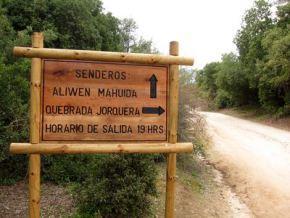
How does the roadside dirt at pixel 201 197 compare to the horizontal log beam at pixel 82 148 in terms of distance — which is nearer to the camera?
the horizontal log beam at pixel 82 148

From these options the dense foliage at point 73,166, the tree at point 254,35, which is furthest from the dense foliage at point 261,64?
the dense foliage at point 73,166

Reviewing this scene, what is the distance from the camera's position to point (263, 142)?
18875 millimetres

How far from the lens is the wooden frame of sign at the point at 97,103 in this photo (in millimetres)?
5008

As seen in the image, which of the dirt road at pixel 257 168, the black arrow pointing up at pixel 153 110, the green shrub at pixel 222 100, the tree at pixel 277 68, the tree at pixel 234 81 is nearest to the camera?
the black arrow pointing up at pixel 153 110

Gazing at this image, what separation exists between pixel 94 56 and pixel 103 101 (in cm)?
53

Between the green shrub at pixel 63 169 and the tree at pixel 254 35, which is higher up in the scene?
the tree at pixel 254 35

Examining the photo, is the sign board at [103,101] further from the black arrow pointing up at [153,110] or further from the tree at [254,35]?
the tree at [254,35]

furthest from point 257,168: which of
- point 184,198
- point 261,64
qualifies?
point 261,64

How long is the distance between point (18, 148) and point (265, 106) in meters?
33.4

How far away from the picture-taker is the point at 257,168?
13195 millimetres

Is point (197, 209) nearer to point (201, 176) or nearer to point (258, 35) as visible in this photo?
point (201, 176)

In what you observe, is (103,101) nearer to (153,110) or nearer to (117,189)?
(153,110)

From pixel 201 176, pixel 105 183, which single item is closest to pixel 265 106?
pixel 201 176

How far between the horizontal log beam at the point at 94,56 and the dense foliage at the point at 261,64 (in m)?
23.6
